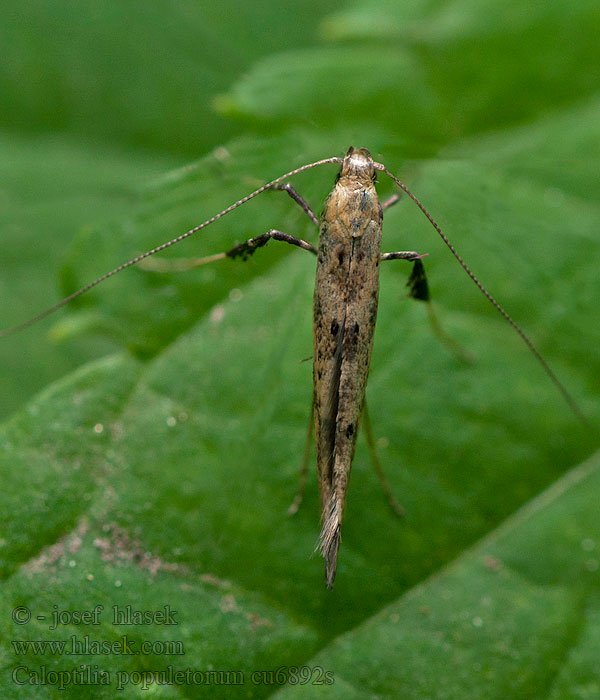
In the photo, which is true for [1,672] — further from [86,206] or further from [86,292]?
[86,206]

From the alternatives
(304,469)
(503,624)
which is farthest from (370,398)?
(503,624)

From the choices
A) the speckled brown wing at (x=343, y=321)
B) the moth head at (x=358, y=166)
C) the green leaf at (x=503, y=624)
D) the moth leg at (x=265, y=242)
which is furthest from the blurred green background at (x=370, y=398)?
the speckled brown wing at (x=343, y=321)

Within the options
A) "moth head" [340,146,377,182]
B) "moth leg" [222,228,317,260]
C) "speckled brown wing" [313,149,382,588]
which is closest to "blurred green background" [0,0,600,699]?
"moth leg" [222,228,317,260]

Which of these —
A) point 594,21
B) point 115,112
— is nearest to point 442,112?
point 594,21

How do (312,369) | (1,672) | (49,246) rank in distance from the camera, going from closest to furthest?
(1,672)
(312,369)
(49,246)

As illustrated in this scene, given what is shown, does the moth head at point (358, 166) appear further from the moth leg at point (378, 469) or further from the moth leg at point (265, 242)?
the moth leg at point (378, 469)

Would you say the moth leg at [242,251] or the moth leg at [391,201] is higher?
the moth leg at [391,201]
